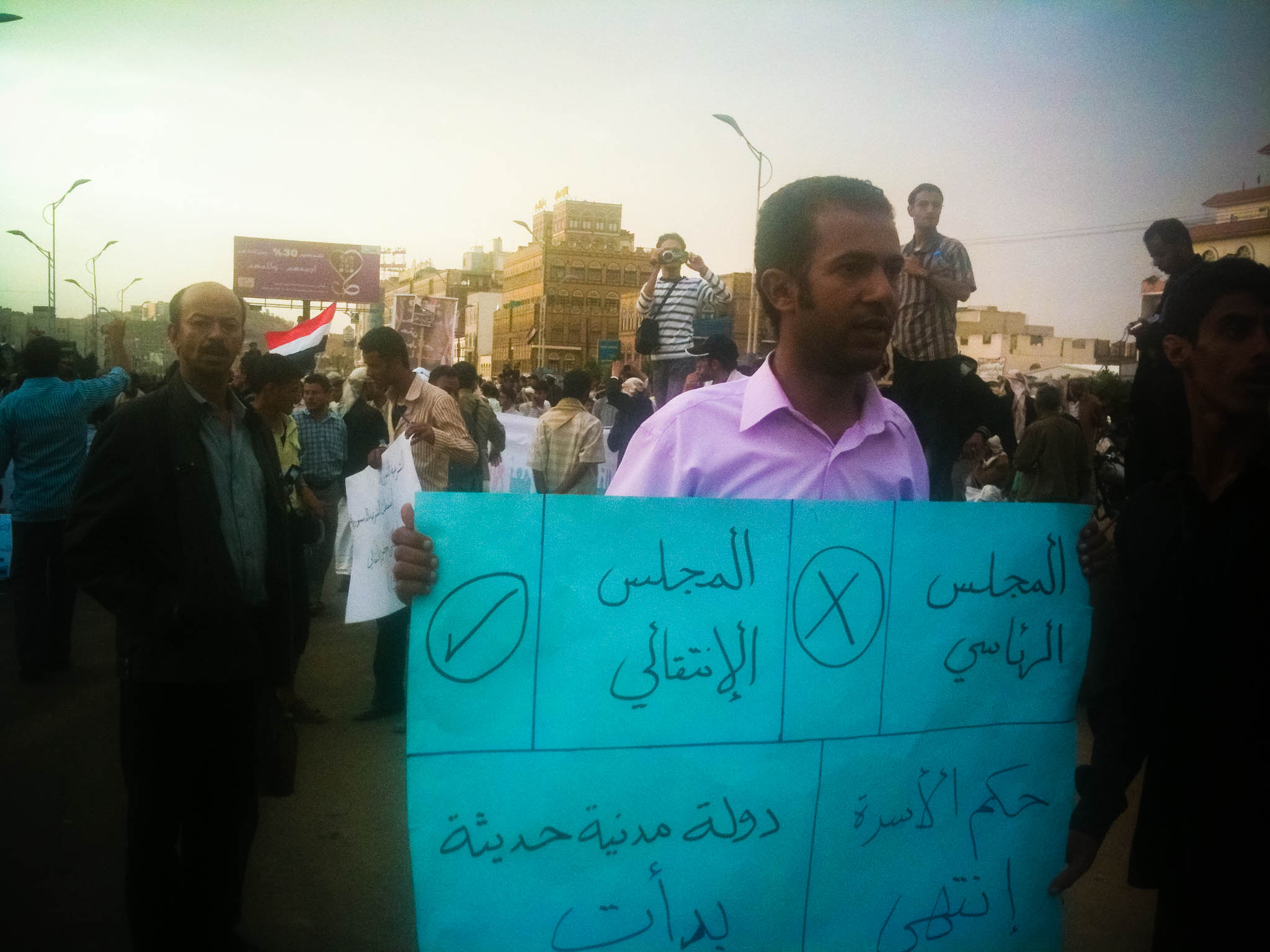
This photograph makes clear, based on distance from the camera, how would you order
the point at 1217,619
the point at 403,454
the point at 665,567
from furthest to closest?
the point at 403,454 < the point at 1217,619 < the point at 665,567

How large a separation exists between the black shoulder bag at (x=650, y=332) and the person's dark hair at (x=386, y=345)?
6.30 feet

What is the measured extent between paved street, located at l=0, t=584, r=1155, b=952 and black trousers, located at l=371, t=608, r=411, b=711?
15 centimetres

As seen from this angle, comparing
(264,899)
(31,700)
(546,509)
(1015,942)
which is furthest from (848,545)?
(31,700)

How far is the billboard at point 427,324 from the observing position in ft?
72.0

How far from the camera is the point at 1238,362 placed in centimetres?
185

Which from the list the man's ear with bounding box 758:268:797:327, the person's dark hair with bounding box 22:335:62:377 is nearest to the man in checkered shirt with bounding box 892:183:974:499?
the man's ear with bounding box 758:268:797:327

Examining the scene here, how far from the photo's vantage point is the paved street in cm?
320

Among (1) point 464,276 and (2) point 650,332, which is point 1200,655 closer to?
(2) point 650,332

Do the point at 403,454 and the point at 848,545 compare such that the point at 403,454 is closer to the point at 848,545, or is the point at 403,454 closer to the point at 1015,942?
the point at 848,545

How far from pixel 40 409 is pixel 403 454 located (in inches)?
214

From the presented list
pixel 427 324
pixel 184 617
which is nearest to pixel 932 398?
pixel 184 617

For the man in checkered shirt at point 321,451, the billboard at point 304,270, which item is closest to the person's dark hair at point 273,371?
the man in checkered shirt at point 321,451

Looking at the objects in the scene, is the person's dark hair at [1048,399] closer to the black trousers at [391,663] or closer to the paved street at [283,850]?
the paved street at [283,850]

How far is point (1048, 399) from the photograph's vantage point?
7.48 m
